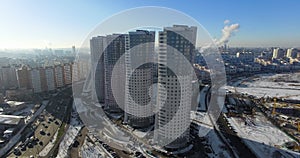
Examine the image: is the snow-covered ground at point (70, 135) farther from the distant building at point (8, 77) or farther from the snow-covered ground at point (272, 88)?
the snow-covered ground at point (272, 88)

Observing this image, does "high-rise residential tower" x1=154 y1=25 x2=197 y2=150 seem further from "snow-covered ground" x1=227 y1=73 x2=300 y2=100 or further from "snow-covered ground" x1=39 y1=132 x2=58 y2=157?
"snow-covered ground" x1=227 y1=73 x2=300 y2=100

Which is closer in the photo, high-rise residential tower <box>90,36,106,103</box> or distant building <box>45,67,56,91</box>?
high-rise residential tower <box>90,36,106,103</box>

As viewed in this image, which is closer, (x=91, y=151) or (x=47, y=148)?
(x=91, y=151)

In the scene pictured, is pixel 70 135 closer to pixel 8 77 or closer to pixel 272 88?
pixel 8 77

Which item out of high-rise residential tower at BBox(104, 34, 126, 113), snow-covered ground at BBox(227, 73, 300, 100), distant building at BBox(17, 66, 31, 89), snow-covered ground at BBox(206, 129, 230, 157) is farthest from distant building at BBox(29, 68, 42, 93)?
snow-covered ground at BBox(227, 73, 300, 100)

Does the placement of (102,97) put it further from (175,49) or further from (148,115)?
(175,49)

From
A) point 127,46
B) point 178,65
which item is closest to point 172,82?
point 178,65

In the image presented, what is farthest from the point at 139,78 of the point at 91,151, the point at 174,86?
the point at 91,151

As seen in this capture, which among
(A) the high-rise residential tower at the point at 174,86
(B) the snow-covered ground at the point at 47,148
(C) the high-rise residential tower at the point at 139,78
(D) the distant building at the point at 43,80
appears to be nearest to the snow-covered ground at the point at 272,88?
(C) the high-rise residential tower at the point at 139,78
